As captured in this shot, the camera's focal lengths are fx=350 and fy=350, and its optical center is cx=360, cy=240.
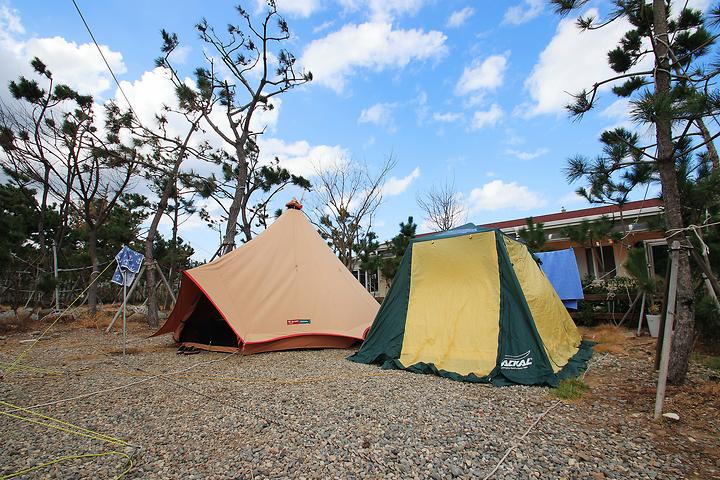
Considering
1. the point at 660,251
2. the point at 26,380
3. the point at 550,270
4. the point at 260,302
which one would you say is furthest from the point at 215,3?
the point at 660,251

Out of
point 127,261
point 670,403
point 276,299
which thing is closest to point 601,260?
point 670,403

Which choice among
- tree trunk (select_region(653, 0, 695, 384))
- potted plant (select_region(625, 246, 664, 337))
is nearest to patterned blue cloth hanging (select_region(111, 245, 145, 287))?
tree trunk (select_region(653, 0, 695, 384))

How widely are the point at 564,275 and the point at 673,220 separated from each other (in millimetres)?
5168

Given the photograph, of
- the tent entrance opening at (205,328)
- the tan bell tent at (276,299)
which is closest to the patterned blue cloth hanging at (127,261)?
Answer: the tan bell tent at (276,299)

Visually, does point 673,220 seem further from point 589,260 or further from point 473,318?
point 589,260

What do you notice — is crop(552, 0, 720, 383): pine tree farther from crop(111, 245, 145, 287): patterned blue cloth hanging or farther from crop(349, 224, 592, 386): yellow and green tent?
crop(111, 245, 145, 287): patterned blue cloth hanging

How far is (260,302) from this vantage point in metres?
5.36

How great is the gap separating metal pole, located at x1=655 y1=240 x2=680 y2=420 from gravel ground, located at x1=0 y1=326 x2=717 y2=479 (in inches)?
7.0

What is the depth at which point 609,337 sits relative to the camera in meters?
6.00

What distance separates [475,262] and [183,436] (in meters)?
3.32

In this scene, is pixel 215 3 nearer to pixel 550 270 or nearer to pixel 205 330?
pixel 205 330

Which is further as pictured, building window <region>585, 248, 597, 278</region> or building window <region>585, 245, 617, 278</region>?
building window <region>585, 248, 597, 278</region>

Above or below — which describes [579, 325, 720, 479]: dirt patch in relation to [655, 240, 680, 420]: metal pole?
below

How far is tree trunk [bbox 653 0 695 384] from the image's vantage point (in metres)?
3.00
